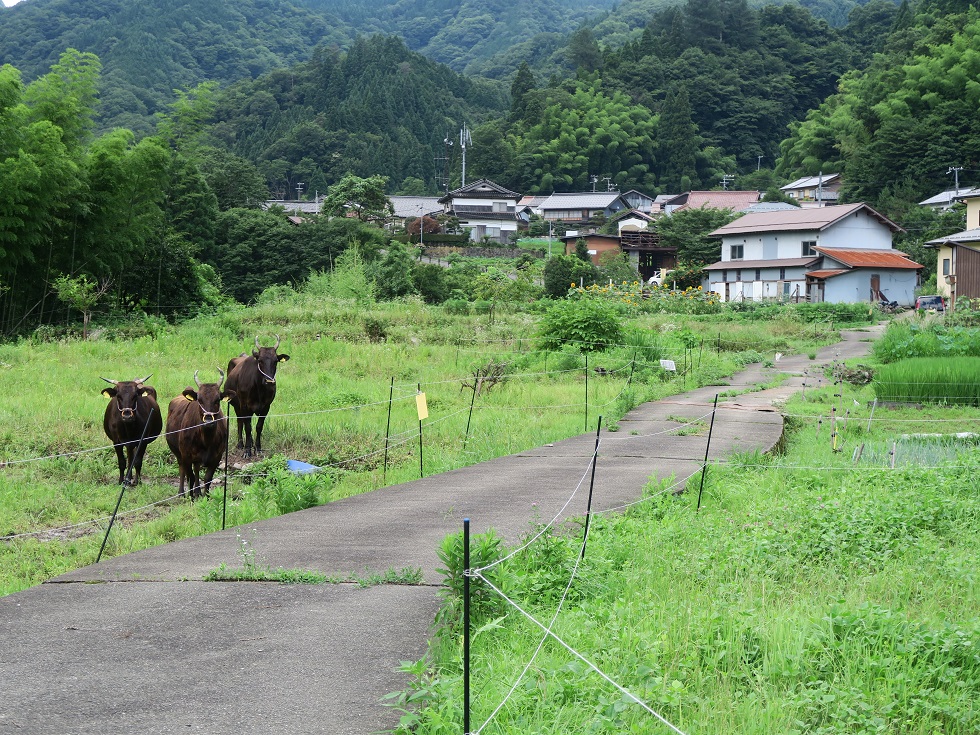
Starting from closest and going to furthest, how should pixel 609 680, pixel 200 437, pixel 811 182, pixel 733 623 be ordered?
pixel 609 680
pixel 733 623
pixel 200 437
pixel 811 182

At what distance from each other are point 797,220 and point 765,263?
236 cm

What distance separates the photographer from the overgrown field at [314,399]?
341 inches

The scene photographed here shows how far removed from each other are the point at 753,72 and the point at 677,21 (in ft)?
32.2

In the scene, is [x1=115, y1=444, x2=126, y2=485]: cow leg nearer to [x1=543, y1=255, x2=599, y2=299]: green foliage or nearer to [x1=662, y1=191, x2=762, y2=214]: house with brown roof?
[x1=543, y1=255, x2=599, y2=299]: green foliage

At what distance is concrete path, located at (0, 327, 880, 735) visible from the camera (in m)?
4.15

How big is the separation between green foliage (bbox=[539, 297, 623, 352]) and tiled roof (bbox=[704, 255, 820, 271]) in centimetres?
2410

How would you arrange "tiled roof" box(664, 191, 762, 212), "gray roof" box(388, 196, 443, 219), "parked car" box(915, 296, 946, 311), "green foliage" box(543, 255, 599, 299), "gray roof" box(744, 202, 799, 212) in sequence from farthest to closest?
"gray roof" box(388, 196, 443, 219), "tiled roof" box(664, 191, 762, 212), "gray roof" box(744, 202, 799, 212), "green foliage" box(543, 255, 599, 299), "parked car" box(915, 296, 946, 311)

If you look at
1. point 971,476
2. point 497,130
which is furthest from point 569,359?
point 497,130

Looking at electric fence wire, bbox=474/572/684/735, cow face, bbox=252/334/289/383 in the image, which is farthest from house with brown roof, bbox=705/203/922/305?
electric fence wire, bbox=474/572/684/735

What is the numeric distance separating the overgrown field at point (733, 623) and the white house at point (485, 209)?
6077cm

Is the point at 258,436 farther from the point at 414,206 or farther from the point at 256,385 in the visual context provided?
the point at 414,206

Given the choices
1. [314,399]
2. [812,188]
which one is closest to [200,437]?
[314,399]

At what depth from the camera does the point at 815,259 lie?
139ft

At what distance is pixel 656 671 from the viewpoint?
443 cm
